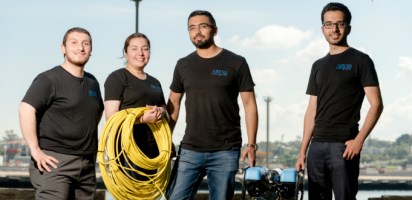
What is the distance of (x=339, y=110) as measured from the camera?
6.46 meters

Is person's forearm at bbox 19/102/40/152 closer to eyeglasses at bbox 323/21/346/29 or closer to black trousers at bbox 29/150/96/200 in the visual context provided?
black trousers at bbox 29/150/96/200

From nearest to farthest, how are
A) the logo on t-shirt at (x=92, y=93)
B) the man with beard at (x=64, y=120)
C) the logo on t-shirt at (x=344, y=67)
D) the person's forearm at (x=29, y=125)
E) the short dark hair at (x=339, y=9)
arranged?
the person's forearm at (x=29, y=125)
the man with beard at (x=64, y=120)
the logo on t-shirt at (x=92, y=93)
the logo on t-shirt at (x=344, y=67)
the short dark hair at (x=339, y=9)

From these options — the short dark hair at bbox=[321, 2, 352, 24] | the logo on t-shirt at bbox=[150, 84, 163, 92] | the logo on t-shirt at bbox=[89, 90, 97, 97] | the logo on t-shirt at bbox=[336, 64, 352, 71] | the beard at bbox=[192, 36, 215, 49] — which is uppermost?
the short dark hair at bbox=[321, 2, 352, 24]

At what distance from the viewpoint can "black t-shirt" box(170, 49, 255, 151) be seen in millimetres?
6371

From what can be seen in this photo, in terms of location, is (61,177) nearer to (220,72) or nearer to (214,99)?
(214,99)

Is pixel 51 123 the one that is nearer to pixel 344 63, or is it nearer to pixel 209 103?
pixel 209 103

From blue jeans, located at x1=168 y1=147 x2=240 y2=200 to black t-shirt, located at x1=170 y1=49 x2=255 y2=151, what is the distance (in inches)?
2.5

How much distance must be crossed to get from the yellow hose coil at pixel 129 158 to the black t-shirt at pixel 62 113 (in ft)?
1.13

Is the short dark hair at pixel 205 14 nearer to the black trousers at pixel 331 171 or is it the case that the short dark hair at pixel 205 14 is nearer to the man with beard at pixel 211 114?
the man with beard at pixel 211 114

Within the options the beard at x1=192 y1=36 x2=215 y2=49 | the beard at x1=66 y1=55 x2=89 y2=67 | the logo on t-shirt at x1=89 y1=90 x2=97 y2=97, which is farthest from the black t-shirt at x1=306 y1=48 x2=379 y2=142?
the beard at x1=66 y1=55 x2=89 y2=67

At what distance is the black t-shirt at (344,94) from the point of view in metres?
6.45

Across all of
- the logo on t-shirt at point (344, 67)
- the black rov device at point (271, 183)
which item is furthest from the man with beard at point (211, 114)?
the logo on t-shirt at point (344, 67)

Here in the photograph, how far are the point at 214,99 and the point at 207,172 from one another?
589mm

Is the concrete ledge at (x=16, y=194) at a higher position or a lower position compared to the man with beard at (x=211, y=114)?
lower
